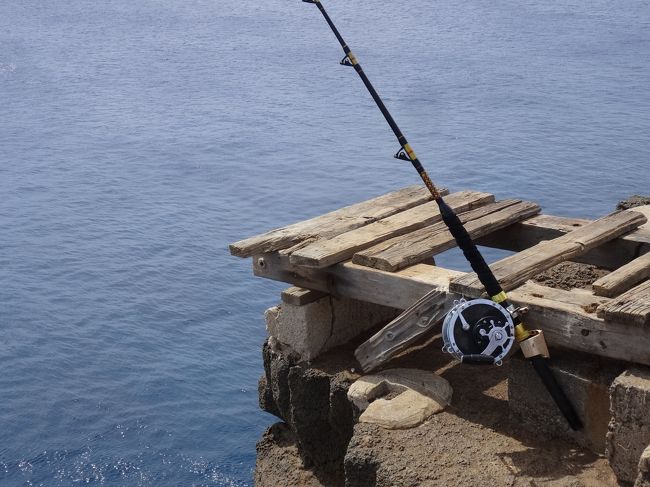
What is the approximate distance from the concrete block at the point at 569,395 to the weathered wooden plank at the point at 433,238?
Answer: 89cm

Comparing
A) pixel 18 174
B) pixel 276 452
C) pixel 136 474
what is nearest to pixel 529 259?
pixel 276 452

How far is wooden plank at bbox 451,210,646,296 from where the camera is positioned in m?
5.13

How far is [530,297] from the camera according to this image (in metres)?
4.98

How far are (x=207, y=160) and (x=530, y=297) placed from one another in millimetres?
12402

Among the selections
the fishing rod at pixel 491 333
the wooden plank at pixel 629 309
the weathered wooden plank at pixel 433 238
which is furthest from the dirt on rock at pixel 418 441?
the wooden plank at pixel 629 309

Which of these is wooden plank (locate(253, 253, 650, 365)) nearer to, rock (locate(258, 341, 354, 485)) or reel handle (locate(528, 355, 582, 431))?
reel handle (locate(528, 355, 582, 431))

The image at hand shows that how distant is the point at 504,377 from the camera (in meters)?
5.60

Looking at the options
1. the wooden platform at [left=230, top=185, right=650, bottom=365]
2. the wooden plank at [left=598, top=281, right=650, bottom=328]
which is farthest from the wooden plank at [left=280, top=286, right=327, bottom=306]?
the wooden plank at [left=598, top=281, right=650, bottom=328]

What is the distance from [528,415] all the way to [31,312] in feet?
26.5

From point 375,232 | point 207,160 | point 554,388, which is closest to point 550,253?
point 554,388

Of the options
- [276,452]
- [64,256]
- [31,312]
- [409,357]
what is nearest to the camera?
[409,357]

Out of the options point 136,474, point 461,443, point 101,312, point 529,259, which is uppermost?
point 529,259

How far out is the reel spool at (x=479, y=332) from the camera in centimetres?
485

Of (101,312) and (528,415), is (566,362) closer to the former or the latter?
(528,415)
